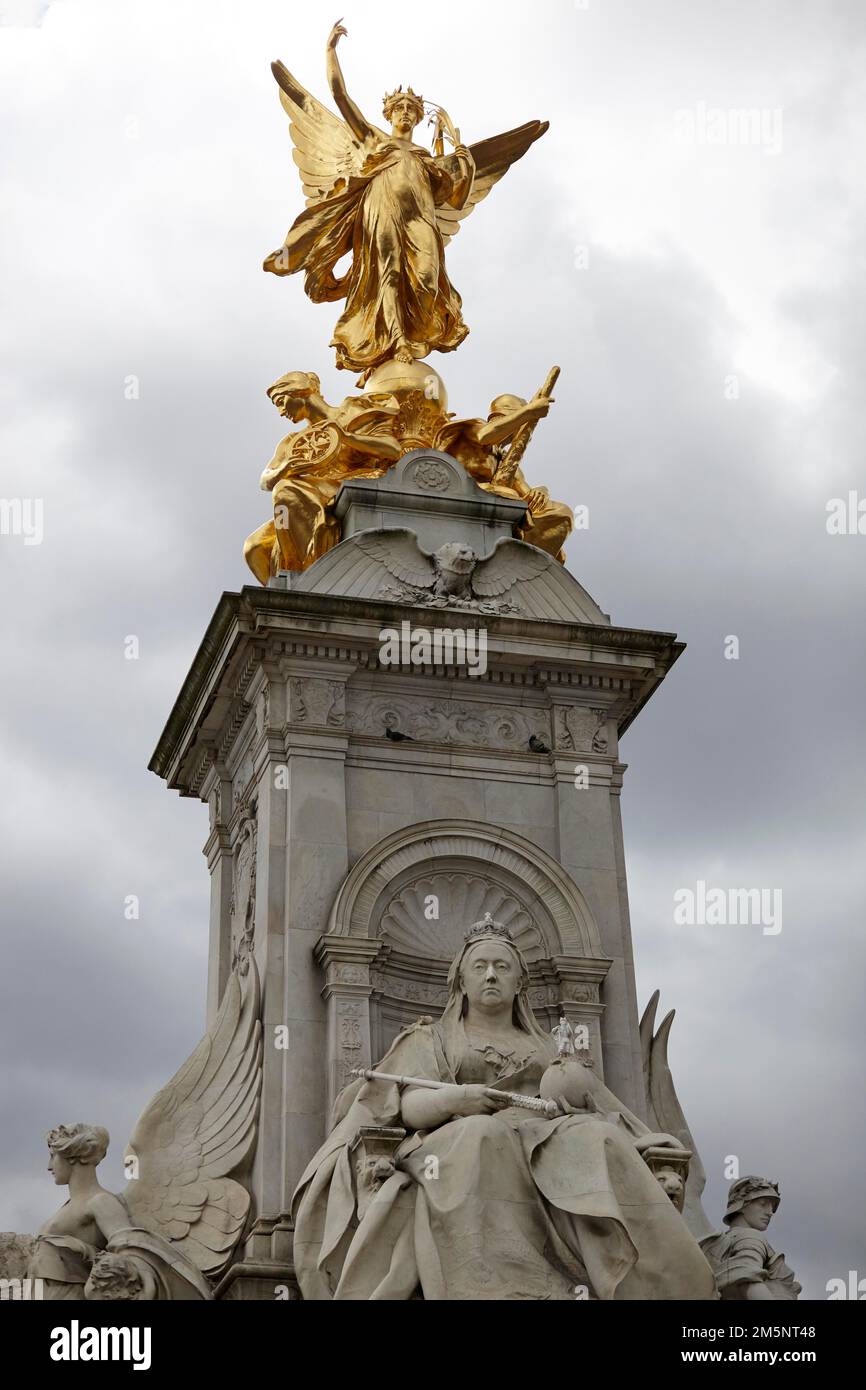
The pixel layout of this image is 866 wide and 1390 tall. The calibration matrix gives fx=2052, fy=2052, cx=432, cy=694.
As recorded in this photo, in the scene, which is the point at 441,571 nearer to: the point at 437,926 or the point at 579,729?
the point at 579,729

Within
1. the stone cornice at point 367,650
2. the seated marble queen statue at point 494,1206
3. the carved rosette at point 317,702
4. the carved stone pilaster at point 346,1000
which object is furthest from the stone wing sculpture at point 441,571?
the seated marble queen statue at point 494,1206

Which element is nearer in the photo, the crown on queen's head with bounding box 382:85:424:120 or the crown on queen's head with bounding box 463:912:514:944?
the crown on queen's head with bounding box 463:912:514:944

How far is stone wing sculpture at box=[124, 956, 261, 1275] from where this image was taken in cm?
1520

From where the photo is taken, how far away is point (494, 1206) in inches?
503

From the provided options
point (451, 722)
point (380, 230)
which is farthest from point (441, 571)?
point (380, 230)

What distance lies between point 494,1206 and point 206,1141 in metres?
3.64

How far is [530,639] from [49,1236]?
6417 millimetres

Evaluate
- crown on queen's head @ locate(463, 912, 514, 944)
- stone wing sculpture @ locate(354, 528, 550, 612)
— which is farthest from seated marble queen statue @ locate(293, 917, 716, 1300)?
stone wing sculpture @ locate(354, 528, 550, 612)

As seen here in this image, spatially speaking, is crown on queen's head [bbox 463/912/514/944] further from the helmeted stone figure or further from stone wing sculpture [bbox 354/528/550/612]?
stone wing sculpture [bbox 354/528/550/612]

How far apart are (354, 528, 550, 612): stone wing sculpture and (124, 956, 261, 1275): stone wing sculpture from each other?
3.63 metres

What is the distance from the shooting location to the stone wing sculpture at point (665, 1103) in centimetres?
1625

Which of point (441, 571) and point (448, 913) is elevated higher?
point (441, 571)

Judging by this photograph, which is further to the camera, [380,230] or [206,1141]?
[380,230]
